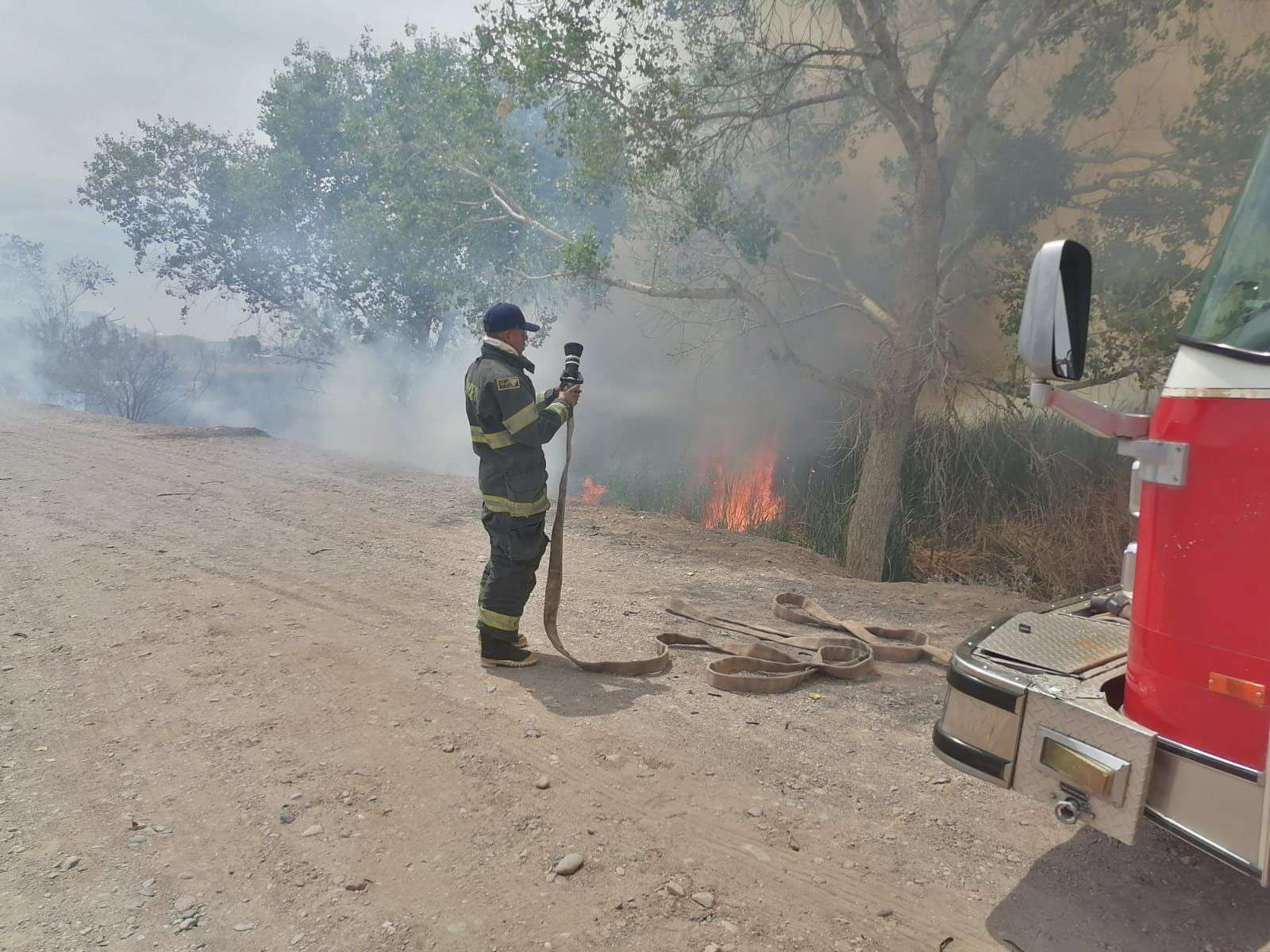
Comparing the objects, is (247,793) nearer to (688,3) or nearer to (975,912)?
(975,912)

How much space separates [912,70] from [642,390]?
9122mm

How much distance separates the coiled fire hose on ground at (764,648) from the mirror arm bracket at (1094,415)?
226cm

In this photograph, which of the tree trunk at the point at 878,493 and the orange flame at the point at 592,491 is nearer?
the tree trunk at the point at 878,493

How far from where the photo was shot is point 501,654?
14.5 feet

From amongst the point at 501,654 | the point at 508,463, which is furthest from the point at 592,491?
the point at 508,463

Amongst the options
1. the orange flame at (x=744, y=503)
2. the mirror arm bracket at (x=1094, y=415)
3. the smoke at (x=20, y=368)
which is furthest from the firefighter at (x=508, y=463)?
the smoke at (x=20, y=368)

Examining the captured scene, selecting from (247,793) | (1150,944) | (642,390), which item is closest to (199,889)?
(247,793)

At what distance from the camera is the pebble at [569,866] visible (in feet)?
8.60

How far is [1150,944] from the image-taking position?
91.7 inches

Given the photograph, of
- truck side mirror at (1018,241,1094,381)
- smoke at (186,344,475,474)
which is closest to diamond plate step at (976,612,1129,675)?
truck side mirror at (1018,241,1094,381)

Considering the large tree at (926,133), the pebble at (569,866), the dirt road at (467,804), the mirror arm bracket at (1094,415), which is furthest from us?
the large tree at (926,133)

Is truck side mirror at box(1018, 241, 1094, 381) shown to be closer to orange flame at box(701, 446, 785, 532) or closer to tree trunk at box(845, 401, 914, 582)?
tree trunk at box(845, 401, 914, 582)

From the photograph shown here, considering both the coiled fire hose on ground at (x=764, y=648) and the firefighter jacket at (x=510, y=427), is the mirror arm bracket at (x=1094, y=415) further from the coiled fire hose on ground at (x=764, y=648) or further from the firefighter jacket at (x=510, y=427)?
the firefighter jacket at (x=510, y=427)

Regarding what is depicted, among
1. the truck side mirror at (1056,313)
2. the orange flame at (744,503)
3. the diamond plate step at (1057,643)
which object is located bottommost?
the orange flame at (744,503)
